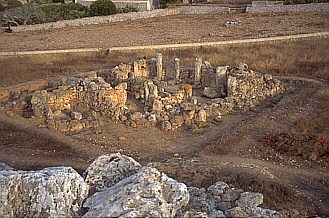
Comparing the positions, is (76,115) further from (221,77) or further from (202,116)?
(221,77)

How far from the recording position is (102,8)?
50094mm

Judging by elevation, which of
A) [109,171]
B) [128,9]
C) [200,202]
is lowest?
[200,202]

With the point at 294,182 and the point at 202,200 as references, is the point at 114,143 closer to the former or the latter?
the point at 294,182

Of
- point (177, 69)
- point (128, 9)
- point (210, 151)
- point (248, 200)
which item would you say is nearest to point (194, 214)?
point (248, 200)

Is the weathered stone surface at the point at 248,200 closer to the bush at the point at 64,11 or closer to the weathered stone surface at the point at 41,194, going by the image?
the weathered stone surface at the point at 41,194

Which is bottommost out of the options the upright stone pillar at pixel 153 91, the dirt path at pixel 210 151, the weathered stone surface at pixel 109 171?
the dirt path at pixel 210 151

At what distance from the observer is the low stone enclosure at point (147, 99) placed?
67.1 feet

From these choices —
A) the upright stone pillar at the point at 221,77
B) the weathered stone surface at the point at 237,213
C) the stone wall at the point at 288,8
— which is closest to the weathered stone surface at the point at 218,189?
the weathered stone surface at the point at 237,213

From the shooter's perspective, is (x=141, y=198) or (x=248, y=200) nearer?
(x=141, y=198)

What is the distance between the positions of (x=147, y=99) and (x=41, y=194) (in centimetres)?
1387

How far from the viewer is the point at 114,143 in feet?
60.5

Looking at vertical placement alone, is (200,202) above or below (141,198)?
below

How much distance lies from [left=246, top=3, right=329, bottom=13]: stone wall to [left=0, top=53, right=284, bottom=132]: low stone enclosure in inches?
986

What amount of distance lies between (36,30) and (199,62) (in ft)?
85.3
